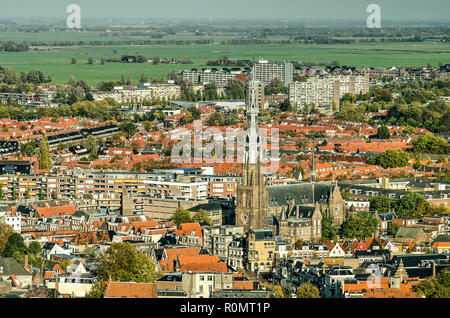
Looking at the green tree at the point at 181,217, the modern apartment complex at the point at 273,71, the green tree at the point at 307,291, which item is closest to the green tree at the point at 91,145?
the green tree at the point at 181,217

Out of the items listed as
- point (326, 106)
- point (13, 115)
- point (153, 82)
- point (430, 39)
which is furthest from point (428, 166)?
point (430, 39)

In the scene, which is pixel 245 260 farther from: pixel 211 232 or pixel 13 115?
pixel 13 115

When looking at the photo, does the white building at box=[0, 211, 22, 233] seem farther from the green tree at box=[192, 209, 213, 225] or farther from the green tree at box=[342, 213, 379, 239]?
the green tree at box=[342, 213, 379, 239]

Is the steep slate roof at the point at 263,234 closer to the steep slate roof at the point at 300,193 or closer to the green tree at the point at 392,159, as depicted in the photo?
the steep slate roof at the point at 300,193

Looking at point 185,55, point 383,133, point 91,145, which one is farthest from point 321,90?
point 185,55

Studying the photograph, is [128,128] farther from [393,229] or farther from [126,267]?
[126,267]
